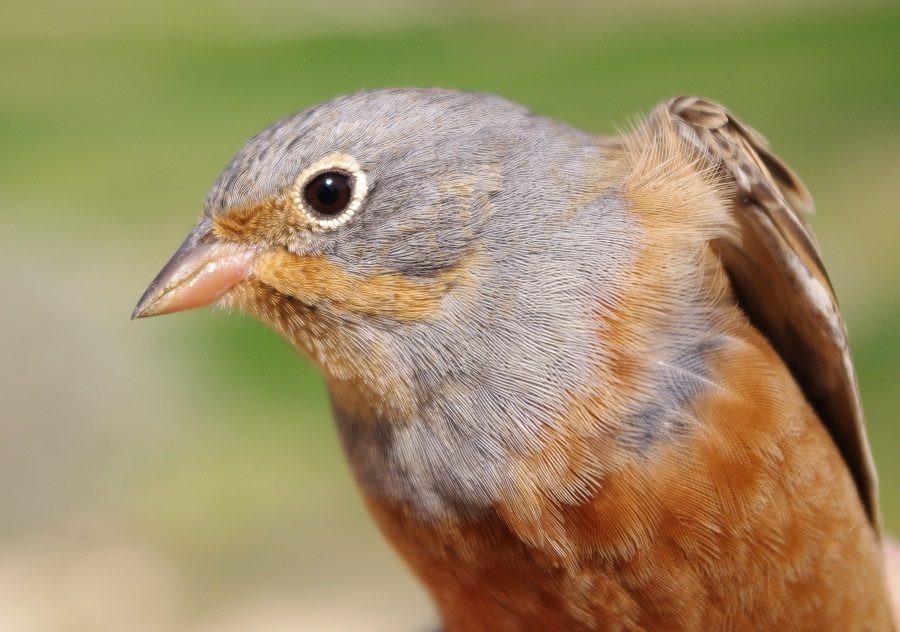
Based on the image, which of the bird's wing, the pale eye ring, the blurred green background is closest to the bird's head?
the pale eye ring

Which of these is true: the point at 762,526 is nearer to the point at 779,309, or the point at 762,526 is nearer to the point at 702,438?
the point at 702,438

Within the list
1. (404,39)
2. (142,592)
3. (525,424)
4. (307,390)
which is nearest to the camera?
(525,424)

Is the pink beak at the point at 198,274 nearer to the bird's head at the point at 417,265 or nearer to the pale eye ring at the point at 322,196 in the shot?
the bird's head at the point at 417,265

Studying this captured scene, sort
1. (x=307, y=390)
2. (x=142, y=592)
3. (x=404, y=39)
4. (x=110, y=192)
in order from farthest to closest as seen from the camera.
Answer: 1. (x=404, y=39)
2. (x=110, y=192)
3. (x=307, y=390)
4. (x=142, y=592)

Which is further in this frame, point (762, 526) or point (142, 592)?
point (142, 592)

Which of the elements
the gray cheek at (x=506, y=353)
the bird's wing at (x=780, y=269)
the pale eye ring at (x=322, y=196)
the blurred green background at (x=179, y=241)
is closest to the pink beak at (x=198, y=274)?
the pale eye ring at (x=322, y=196)

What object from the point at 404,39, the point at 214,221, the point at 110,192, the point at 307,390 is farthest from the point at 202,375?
the point at 214,221

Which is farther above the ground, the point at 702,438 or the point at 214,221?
the point at 214,221
